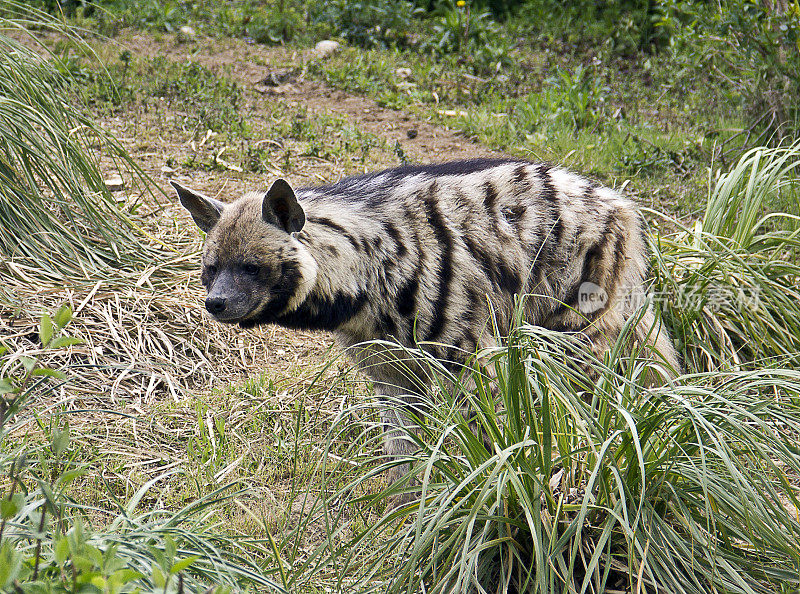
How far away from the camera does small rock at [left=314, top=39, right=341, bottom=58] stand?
852 centimetres

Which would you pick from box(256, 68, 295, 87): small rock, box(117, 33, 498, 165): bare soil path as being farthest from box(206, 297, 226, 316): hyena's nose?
box(256, 68, 295, 87): small rock

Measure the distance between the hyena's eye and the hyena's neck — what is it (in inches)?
8.6

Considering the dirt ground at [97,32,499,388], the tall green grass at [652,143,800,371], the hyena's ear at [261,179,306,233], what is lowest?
the tall green grass at [652,143,800,371]

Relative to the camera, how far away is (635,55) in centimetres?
902

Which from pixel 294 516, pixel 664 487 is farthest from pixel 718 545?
pixel 294 516

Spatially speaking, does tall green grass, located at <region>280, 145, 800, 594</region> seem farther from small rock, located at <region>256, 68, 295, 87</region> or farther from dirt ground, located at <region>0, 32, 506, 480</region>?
small rock, located at <region>256, 68, 295, 87</region>

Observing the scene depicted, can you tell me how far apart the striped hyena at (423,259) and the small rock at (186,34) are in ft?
17.7

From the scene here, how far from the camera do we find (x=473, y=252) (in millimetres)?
3836

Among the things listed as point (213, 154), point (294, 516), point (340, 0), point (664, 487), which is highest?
point (340, 0)

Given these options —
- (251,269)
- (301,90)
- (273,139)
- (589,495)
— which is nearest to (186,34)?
(301,90)

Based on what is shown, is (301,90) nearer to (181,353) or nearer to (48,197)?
(48,197)

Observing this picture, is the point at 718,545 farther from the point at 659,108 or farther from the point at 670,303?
the point at 659,108

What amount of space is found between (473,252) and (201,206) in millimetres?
→ 1258

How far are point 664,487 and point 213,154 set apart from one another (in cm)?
453
